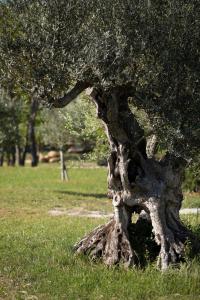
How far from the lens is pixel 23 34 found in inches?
379

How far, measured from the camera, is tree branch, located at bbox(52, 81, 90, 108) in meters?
10.1

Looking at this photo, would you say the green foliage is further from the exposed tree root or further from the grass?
the exposed tree root

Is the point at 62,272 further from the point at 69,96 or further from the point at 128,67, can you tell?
the point at 128,67

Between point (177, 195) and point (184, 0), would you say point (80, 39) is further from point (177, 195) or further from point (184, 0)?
point (177, 195)

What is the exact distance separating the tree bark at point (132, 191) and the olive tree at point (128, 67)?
22mm

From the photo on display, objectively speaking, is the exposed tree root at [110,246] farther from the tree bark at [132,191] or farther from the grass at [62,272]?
the grass at [62,272]

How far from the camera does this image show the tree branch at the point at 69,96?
10070mm

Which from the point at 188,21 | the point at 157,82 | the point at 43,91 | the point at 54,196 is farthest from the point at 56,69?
the point at 54,196

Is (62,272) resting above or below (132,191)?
below

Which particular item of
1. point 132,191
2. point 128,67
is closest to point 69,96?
point 128,67

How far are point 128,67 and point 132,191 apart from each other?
9.43ft

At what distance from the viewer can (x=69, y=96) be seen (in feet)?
33.7

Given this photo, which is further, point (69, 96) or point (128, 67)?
point (69, 96)

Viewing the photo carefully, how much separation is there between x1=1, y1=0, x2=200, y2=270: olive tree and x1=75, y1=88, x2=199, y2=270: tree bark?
2 cm
